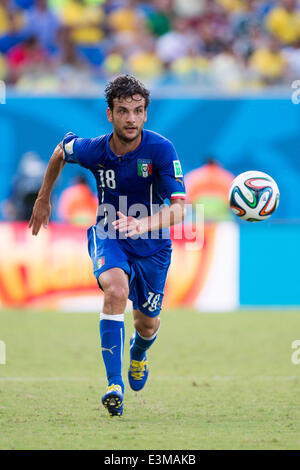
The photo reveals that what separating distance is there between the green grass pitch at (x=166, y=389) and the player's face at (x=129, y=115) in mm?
2001

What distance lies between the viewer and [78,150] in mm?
6391

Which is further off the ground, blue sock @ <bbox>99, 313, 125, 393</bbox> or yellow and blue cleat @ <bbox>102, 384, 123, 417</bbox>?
blue sock @ <bbox>99, 313, 125, 393</bbox>

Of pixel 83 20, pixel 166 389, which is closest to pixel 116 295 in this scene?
pixel 166 389

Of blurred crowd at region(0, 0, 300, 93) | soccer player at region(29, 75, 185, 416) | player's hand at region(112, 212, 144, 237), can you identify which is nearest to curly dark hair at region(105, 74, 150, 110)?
soccer player at region(29, 75, 185, 416)

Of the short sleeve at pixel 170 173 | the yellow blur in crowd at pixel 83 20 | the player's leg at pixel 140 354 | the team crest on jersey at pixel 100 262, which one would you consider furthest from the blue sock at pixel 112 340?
the yellow blur in crowd at pixel 83 20

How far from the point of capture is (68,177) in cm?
1784

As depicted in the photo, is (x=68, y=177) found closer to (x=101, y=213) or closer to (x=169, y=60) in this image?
(x=169, y=60)

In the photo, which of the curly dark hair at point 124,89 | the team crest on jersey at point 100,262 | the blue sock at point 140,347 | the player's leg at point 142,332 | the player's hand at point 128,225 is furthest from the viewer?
the blue sock at point 140,347

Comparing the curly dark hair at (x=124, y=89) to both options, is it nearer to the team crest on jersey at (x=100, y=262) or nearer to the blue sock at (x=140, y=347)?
the team crest on jersey at (x=100, y=262)

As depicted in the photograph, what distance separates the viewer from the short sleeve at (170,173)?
6.08 meters

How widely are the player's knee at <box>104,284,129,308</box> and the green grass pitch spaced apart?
31.5 inches

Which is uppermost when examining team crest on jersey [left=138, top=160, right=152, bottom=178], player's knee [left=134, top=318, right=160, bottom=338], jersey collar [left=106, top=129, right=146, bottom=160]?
jersey collar [left=106, top=129, right=146, bottom=160]

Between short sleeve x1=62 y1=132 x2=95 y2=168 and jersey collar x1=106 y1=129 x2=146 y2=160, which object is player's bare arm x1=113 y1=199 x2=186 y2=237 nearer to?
jersey collar x1=106 y1=129 x2=146 y2=160

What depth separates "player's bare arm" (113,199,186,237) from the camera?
5.64 meters
